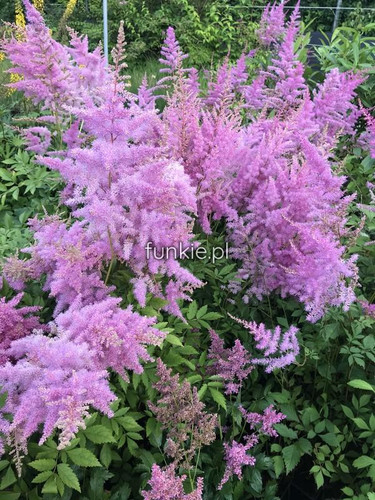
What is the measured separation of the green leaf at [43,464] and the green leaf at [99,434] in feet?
0.39

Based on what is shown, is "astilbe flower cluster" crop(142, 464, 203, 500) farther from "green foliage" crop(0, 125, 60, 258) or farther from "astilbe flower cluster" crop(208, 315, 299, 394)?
"green foliage" crop(0, 125, 60, 258)

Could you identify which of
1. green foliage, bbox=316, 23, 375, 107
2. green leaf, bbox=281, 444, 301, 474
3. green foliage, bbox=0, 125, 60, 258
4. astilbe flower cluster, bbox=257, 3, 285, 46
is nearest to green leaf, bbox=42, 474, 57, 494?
green leaf, bbox=281, 444, 301, 474

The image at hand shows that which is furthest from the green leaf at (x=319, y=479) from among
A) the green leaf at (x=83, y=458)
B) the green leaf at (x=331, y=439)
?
the green leaf at (x=83, y=458)

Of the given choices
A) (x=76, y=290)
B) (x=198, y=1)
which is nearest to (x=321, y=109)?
(x=76, y=290)

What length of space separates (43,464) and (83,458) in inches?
4.7

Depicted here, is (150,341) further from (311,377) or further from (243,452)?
(311,377)

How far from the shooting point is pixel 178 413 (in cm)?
160

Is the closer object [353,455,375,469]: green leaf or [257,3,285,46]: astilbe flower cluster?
[353,455,375,469]: green leaf

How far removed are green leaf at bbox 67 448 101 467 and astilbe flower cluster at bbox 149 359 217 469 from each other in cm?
26

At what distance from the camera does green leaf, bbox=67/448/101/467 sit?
1363mm

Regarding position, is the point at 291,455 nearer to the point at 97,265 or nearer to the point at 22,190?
the point at 97,265

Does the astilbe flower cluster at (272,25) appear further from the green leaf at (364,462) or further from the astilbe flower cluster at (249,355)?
the green leaf at (364,462)

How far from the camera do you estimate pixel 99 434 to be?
Answer: 1454 mm

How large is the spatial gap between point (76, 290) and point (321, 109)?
1.80 meters
